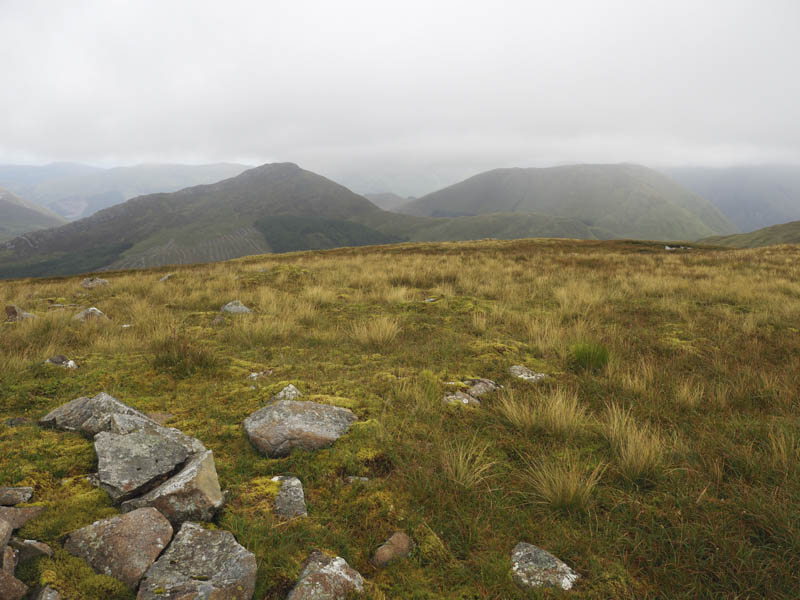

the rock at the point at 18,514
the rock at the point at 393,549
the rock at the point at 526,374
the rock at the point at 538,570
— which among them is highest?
the rock at the point at 18,514

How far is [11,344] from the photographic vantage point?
6.21 m

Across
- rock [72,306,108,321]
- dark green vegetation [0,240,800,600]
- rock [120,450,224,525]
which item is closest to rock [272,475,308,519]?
dark green vegetation [0,240,800,600]

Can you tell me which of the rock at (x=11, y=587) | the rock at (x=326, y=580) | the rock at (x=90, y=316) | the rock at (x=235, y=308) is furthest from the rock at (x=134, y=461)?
the rock at (x=90, y=316)

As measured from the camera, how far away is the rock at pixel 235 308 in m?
9.16

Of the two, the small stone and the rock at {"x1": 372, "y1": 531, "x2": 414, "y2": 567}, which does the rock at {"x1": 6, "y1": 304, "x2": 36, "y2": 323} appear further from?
the rock at {"x1": 372, "y1": 531, "x2": 414, "y2": 567}

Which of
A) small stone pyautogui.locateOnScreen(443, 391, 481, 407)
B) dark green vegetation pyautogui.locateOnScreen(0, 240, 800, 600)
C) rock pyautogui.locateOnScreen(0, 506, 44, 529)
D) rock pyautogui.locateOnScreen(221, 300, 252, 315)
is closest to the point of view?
rock pyautogui.locateOnScreen(0, 506, 44, 529)

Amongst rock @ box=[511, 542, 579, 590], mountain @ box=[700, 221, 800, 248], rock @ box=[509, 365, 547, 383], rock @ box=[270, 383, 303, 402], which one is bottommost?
rock @ box=[511, 542, 579, 590]

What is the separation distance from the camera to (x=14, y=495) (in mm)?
2496

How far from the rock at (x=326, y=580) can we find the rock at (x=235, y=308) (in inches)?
304

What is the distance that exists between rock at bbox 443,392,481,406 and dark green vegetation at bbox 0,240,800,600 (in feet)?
0.44

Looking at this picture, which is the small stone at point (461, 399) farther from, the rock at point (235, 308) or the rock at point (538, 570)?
the rock at point (235, 308)

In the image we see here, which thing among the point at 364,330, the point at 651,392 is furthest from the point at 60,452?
the point at 651,392

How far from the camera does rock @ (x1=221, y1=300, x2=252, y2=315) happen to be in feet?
30.1

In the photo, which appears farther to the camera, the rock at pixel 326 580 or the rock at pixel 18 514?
the rock at pixel 18 514
